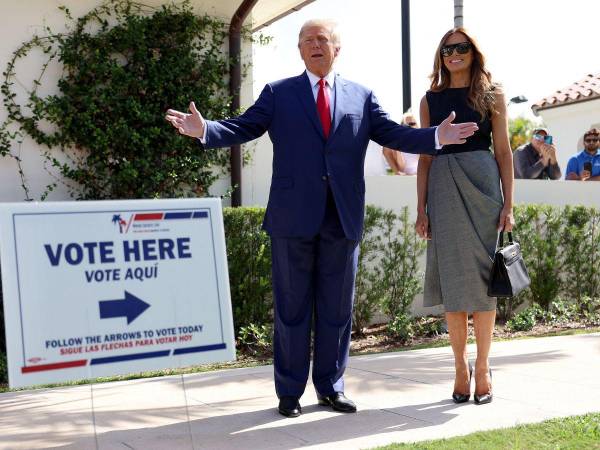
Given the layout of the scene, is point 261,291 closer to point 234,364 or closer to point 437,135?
point 234,364

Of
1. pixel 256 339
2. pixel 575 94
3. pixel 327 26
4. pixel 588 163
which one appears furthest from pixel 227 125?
pixel 575 94

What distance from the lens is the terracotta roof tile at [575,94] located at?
62.8 ft

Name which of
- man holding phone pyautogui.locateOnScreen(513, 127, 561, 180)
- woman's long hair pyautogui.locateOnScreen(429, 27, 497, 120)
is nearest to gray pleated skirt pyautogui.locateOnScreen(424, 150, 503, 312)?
woman's long hair pyautogui.locateOnScreen(429, 27, 497, 120)

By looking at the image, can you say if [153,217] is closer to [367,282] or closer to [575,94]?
[367,282]

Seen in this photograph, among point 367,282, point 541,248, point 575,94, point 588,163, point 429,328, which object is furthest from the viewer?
point 575,94

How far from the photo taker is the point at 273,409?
4.66 metres

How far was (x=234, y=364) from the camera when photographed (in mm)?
7152

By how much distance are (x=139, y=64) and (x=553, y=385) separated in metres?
5.69

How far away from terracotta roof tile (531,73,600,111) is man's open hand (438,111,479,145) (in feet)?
51.7

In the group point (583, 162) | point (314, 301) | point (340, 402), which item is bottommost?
point (340, 402)

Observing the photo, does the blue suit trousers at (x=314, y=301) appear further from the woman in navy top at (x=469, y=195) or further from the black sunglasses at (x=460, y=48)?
the black sunglasses at (x=460, y=48)

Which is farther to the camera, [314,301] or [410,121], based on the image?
[410,121]

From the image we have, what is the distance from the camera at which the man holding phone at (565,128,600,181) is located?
11.6m

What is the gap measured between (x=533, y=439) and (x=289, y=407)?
133 centimetres
